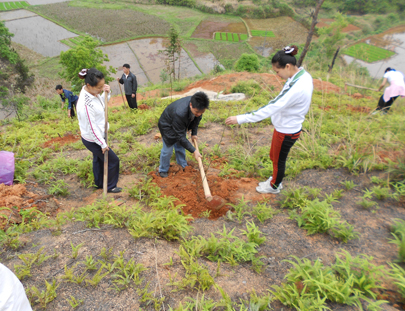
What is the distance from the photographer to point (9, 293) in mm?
1216

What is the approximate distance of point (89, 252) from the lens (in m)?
2.09

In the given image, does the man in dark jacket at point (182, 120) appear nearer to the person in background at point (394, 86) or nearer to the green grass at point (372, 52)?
the person in background at point (394, 86)

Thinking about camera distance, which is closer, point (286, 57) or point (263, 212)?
point (286, 57)

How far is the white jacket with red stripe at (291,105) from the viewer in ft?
7.95

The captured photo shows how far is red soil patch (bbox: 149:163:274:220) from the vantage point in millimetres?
2944

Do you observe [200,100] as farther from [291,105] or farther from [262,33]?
[262,33]

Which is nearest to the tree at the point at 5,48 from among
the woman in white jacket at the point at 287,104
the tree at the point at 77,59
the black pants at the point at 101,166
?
the tree at the point at 77,59

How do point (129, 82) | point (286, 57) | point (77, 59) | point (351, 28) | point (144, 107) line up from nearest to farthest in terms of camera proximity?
point (286, 57), point (129, 82), point (144, 107), point (77, 59), point (351, 28)

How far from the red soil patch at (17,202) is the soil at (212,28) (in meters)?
26.2

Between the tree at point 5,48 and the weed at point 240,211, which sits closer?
the weed at point 240,211

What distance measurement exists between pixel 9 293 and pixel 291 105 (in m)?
2.74

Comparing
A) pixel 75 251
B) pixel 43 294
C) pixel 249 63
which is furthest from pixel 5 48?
pixel 43 294

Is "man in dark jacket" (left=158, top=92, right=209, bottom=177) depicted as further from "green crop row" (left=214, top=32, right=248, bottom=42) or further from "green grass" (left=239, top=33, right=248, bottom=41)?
"green grass" (left=239, top=33, right=248, bottom=41)

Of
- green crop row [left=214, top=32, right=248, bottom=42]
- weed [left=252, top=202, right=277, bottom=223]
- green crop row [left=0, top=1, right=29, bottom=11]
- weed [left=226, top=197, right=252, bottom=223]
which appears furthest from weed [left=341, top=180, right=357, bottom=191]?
green crop row [left=0, top=1, right=29, bottom=11]
